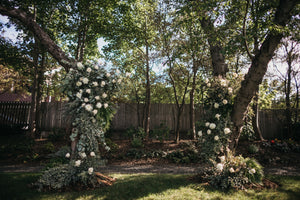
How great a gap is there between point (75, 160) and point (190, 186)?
8.67 feet

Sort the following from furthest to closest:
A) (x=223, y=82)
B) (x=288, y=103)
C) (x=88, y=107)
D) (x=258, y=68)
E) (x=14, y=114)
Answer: (x=14, y=114), (x=288, y=103), (x=223, y=82), (x=258, y=68), (x=88, y=107)

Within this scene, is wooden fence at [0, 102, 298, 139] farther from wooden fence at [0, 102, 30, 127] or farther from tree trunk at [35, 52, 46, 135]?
tree trunk at [35, 52, 46, 135]

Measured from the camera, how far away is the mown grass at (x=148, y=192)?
333 centimetres

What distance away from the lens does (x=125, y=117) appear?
10570 millimetres

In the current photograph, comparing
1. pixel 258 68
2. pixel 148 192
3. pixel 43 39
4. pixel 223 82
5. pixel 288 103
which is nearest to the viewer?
pixel 148 192

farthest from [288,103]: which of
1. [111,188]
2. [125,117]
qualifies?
[111,188]

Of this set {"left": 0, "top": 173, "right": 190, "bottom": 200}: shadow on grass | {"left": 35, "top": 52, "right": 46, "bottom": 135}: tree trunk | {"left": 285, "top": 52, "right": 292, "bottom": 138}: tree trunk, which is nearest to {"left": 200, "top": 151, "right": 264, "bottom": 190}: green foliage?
{"left": 0, "top": 173, "right": 190, "bottom": 200}: shadow on grass

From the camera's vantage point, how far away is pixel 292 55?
9078mm

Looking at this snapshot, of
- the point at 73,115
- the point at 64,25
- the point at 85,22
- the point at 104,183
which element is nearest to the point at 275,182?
the point at 104,183

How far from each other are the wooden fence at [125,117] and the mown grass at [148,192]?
5.77 meters

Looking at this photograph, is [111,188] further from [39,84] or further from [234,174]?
[39,84]

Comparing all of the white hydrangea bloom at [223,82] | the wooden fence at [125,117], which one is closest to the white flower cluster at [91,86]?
the white hydrangea bloom at [223,82]

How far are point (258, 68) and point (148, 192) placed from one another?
3771mm

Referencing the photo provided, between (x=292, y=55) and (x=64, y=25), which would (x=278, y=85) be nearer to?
(x=292, y=55)
